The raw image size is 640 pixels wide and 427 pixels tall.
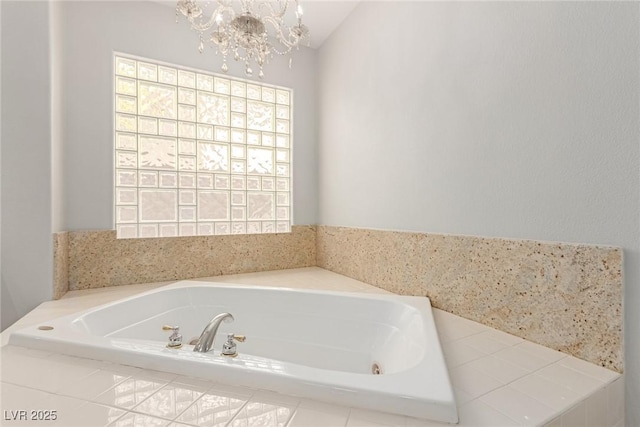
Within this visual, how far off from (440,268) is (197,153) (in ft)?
6.17

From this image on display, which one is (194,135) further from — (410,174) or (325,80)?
(410,174)

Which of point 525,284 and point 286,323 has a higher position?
point 525,284

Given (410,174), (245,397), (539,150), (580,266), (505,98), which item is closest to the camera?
(245,397)

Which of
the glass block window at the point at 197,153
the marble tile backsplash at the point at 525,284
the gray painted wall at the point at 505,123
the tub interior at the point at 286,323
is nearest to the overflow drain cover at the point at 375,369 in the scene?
the tub interior at the point at 286,323

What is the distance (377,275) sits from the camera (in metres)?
1.86

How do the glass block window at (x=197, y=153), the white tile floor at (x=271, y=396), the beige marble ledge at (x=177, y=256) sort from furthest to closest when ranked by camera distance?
the glass block window at (x=197, y=153)
the beige marble ledge at (x=177, y=256)
the white tile floor at (x=271, y=396)

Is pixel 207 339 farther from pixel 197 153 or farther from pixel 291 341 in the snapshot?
pixel 197 153

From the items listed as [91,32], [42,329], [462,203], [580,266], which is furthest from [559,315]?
[91,32]

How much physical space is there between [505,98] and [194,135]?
2.00 meters

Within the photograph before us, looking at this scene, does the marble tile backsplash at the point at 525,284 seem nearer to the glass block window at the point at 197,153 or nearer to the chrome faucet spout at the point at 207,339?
the chrome faucet spout at the point at 207,339

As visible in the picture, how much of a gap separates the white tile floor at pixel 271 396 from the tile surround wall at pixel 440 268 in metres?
0.11

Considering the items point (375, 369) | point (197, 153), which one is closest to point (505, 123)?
point (375, 369)

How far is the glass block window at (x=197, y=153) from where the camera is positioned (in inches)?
79.7

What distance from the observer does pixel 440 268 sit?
4.65ft
